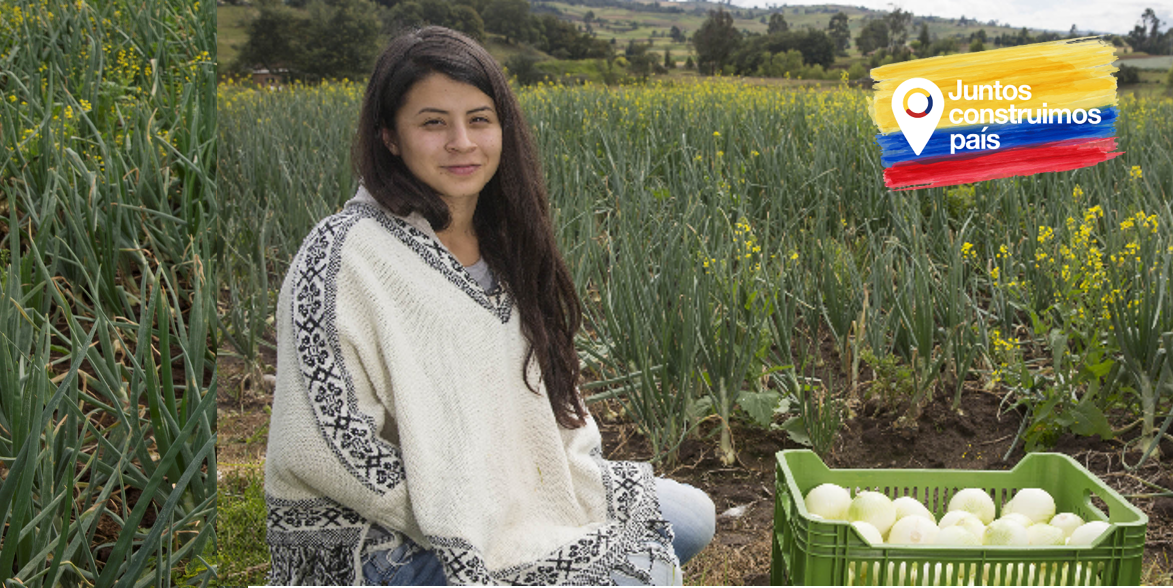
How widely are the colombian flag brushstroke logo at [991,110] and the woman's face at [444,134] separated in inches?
67.8

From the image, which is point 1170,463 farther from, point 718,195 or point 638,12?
point 638,12

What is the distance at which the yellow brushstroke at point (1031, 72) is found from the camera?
8.25 ft

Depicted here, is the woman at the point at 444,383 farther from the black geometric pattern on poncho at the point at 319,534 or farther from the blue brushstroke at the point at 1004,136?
the blue brushstroke at the point at 1004,136

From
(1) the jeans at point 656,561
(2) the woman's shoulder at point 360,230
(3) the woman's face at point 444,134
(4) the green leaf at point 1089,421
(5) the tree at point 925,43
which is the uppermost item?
(5) the tree at point 925,43

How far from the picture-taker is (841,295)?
2268mm

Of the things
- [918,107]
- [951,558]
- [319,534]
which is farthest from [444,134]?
[918,107]

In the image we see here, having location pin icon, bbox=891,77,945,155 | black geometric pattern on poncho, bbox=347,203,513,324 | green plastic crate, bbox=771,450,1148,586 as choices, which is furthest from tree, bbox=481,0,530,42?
green plastic crate, bbox=771,450,1148,586

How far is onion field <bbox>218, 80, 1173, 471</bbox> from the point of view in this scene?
6.29ft

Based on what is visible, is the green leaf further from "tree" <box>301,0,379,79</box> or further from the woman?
"tree" <box>301,0,379,79</box>

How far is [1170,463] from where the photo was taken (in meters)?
1.95

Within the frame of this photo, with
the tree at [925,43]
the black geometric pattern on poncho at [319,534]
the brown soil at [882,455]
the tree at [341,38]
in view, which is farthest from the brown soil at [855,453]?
the tree at [341,38]

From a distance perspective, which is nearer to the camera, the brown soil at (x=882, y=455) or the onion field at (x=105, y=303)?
the onion field at (x=105, y=303)

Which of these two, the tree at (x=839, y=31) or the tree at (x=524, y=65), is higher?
the tree at (x=839, y=31)

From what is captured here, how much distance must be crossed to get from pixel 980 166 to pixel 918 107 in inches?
16.8
